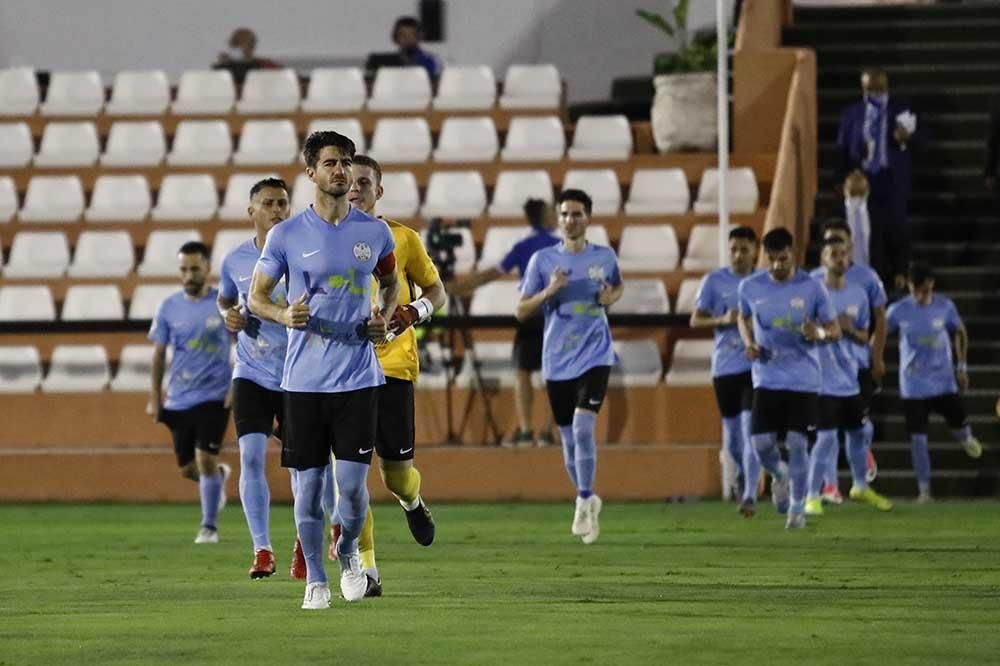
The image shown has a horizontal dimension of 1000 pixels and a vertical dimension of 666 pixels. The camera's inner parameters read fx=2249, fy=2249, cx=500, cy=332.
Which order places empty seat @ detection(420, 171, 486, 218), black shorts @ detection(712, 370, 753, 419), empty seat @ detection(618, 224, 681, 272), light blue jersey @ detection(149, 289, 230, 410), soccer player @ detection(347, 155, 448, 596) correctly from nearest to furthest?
1. soccer player @ detection(347, 155, 448, 596)
2. light blue jersey @ detection(149, 289, 230, 410)
3. black shorts @ detection(712, 370, 753, 419)
4. empty seat @ detection(618, 224, 681, 272)
5. empty seat @ detection(420, 171, 486, 218)

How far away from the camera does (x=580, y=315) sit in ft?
50.1

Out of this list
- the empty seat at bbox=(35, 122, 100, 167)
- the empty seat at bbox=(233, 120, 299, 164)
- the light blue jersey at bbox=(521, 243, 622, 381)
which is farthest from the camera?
the empty seat at bbox=(35, 122, 100, 167)

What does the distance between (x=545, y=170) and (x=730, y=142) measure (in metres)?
2.08

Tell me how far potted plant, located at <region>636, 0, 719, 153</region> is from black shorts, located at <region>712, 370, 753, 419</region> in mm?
5924

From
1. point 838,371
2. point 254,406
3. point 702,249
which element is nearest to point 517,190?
point 702,249

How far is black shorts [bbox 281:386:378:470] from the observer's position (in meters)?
9.86

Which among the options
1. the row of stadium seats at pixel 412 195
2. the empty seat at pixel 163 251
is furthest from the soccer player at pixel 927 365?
the empty seat at pixel 163 251

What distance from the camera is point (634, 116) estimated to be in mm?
25438

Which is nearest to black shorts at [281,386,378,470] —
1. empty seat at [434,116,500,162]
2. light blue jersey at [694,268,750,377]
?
light blue jersey at [694,268,750,377]

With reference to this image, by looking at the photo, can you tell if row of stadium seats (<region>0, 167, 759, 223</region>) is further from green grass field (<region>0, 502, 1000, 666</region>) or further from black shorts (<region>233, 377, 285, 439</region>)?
black shorts (<region>233, 377, 285, 439</region>)

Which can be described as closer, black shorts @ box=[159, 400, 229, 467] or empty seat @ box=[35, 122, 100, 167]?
black shorts @ box=[159, 400, 229, 467]

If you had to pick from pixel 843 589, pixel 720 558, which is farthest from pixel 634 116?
pixel 843 589

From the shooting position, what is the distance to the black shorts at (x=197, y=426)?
1553 cm

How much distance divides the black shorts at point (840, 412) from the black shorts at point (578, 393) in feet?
8.15
